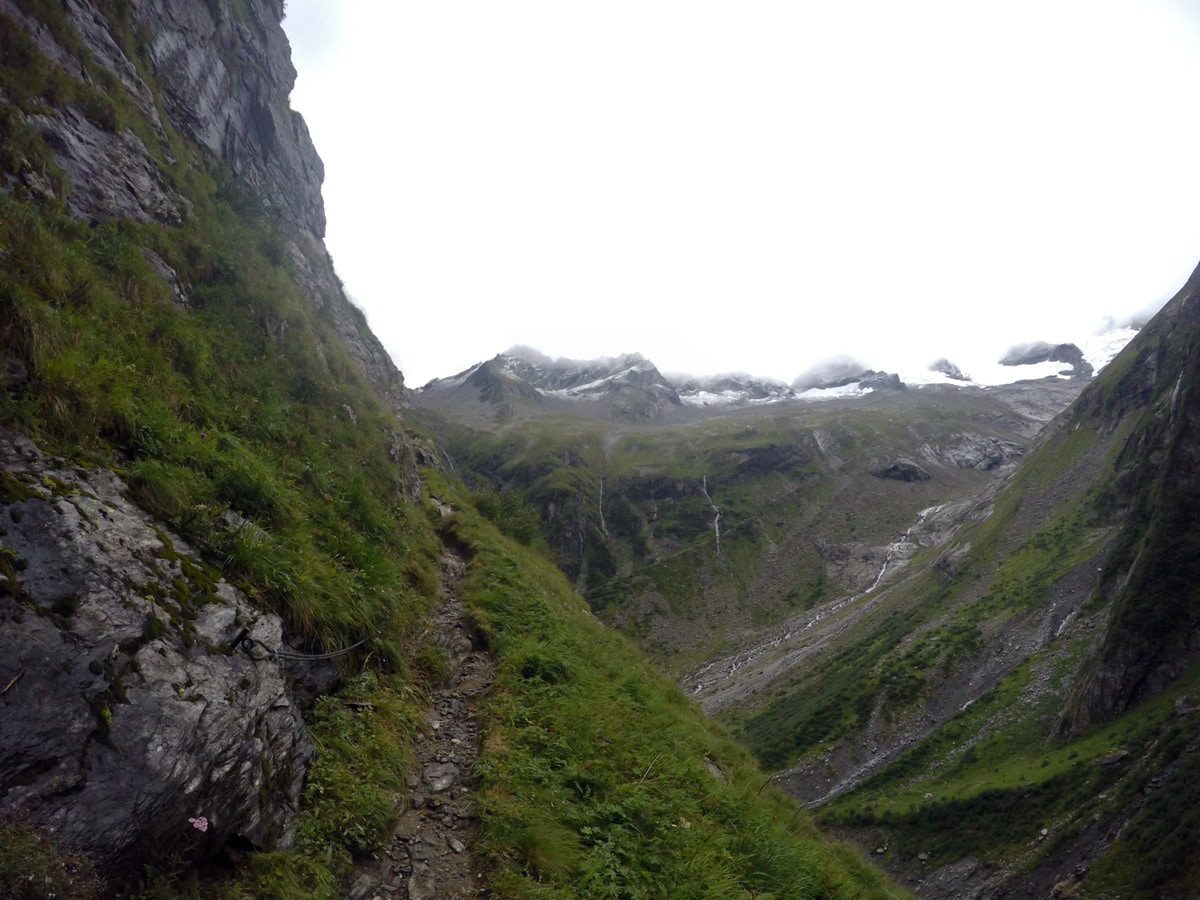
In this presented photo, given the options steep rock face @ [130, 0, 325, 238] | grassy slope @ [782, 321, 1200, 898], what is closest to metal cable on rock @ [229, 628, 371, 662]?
steep rock face @ [130, 0, 325, 238]

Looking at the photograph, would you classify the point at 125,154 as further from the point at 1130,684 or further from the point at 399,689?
the point at 1130,684

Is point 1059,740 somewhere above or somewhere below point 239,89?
below

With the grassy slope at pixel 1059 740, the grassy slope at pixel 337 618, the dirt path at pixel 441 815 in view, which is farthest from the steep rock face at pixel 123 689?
the grassy slope at pixel 1059 740

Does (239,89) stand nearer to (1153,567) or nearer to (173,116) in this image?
(173,116)

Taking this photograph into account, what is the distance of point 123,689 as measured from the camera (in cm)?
535

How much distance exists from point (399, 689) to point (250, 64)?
65.6m

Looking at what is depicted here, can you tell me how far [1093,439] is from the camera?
118000mm

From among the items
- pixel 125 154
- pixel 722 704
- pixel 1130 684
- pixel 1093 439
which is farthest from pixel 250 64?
pixel 1093 439

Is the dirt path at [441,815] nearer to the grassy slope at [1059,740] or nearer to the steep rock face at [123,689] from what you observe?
the steep rock face at [123,689]

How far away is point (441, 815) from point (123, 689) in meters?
4.65

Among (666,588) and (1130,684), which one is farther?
(666,588)

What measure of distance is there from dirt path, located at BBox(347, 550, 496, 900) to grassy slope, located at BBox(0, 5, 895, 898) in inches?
12.6

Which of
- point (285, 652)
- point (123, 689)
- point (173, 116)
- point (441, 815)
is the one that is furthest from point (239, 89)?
point (441, 815)

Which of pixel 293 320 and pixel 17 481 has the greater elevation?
pixel 293 320
